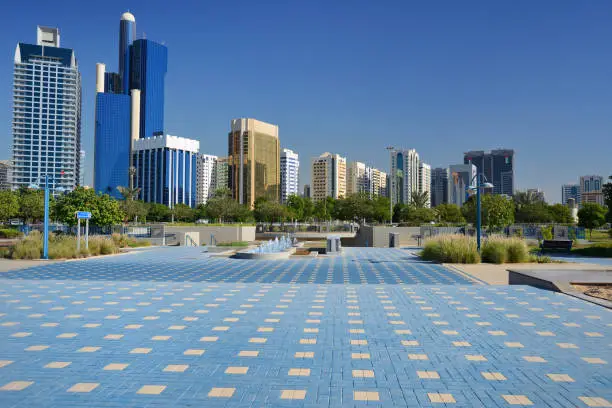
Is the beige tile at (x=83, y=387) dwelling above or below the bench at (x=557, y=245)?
below

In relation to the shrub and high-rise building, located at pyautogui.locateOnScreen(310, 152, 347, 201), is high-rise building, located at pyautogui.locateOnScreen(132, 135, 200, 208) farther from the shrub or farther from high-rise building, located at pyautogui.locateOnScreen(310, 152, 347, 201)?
the shrub

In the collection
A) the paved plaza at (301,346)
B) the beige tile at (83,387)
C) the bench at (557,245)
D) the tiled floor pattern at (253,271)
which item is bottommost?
the tiled floor pattern at (253,271)

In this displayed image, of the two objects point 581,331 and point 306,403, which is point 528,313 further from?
point 306,403

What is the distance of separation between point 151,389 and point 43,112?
522ft

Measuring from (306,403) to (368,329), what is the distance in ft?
10.00

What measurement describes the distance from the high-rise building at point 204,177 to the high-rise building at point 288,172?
Result: 3216 centimetres

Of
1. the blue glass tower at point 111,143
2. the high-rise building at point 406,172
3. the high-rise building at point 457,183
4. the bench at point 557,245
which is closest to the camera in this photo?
the bench at point 557,245

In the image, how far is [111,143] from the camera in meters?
184

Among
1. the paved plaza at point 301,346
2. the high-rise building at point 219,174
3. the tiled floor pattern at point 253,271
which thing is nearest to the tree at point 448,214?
the tiled floor pattern at point 253,271

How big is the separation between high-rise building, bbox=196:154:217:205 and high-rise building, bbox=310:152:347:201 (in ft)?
148

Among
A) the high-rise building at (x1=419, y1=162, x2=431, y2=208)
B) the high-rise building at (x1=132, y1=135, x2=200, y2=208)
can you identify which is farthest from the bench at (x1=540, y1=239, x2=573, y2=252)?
the high-rise building at (x1=419, y1=162, x2=431, y2=208)

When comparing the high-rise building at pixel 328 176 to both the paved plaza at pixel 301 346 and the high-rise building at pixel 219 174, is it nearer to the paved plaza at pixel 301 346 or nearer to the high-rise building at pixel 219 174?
the high-rise building at pixel 219 174

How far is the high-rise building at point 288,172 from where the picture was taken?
7028 inches

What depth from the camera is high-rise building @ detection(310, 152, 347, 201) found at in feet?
573
